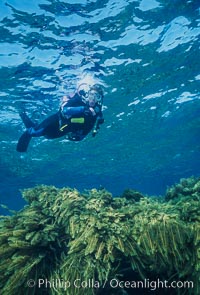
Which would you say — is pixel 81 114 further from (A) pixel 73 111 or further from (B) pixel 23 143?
(B) pixel 23 143

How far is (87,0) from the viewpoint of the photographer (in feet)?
33.6

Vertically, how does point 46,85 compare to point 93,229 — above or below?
above

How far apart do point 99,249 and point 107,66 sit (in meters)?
12.5

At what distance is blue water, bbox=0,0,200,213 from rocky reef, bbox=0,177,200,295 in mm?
3520

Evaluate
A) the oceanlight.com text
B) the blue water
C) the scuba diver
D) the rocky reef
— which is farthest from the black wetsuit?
the oceanlight.com text

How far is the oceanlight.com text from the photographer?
3.86m

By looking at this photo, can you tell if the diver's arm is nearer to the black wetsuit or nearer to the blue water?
the black wetsuit

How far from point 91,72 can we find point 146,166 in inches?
1090

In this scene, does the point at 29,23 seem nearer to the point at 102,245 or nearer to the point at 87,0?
the point at 87,0

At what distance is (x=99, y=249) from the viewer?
3850mm

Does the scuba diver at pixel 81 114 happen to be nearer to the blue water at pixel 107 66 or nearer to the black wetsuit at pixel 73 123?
the black wetsuit at pixel 73 123

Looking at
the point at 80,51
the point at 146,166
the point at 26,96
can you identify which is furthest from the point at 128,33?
the point at 146,166

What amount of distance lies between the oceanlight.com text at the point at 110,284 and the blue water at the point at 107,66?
3504 mm

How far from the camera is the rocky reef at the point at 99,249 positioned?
3.88 m
